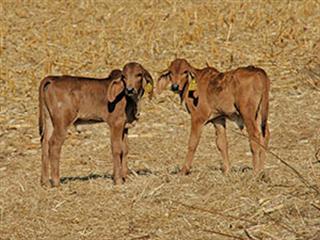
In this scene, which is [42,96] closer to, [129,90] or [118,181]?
[129,90]

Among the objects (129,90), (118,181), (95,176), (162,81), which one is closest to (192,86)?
(162,81)

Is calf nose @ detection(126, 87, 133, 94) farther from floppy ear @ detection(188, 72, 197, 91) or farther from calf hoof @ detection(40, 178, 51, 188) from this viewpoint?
calf hoof @ detection(40, 178, 51, 188)

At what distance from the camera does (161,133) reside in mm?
15531

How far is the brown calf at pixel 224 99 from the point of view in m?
11.3

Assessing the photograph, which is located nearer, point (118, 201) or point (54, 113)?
point (118, 201)

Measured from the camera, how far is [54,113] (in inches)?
441

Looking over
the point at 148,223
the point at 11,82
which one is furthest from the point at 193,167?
the point at 11,82

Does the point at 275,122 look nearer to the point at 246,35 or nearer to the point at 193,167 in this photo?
the point at 193,167

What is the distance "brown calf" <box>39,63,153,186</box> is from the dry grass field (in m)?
0.41

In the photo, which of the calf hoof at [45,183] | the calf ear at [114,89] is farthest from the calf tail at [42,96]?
the calf ear at [114,89]

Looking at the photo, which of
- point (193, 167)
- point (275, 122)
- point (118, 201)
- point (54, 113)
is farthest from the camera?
point (275, 122)

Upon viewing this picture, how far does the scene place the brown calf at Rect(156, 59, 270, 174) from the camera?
37.0 feet

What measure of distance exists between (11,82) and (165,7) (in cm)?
637

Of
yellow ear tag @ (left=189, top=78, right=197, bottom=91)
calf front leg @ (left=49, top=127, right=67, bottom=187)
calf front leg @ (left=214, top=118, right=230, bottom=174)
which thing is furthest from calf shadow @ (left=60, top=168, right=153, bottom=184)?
yellow ear tag @ (left=189, top=78, right=197, bottom=91)
